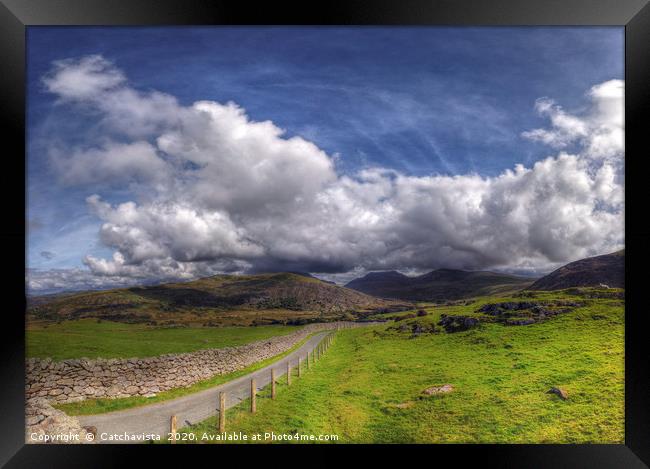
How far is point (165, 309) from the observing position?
62.1 feet

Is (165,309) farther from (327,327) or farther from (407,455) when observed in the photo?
(407,455)

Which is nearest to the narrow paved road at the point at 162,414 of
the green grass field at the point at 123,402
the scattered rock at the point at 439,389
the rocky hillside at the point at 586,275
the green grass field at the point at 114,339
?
the green grass field at the point at 123,402

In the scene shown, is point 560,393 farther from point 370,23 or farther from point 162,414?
point 162,414

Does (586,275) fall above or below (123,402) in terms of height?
above

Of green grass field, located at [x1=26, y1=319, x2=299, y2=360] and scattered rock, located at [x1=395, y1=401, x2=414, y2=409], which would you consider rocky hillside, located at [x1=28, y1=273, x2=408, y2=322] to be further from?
scattered rock, located at [x1=395, y1=401, x2=414, y2=409]

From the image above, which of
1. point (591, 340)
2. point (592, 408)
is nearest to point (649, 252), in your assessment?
point (592, 408)

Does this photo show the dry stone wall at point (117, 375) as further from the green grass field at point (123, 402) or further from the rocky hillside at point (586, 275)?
the rocky hillside at point (586, 275)

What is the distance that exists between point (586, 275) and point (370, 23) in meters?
13.5

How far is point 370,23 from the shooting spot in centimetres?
601

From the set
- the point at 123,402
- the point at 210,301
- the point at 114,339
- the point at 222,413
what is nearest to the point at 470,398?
the point at 222,413

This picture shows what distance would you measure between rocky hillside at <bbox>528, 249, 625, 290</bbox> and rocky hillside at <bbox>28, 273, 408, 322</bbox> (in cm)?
1149

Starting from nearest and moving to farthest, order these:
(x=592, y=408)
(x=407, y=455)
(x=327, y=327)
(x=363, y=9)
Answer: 1. (x=363, y=9)
2. (x=407, y=455)
3. (x=592, y=408)
4. (x=327, y=327)

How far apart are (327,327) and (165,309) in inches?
490

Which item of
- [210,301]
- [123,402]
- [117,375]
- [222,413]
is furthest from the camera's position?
[210,301]
